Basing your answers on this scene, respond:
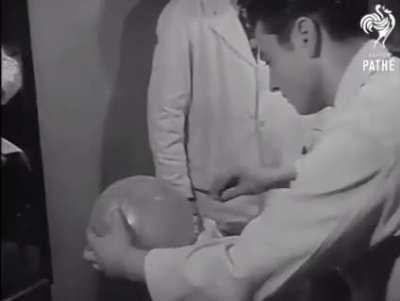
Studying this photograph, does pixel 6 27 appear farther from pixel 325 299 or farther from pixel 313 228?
pixel 325 299

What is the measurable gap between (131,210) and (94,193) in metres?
0.12

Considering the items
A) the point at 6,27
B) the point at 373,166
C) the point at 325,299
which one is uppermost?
the point at 6,27

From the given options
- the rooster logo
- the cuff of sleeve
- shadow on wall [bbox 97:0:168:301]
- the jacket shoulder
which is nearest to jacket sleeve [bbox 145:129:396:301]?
the cuff of sleeve

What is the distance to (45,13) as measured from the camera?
1.48 m

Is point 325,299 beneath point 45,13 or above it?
beneath

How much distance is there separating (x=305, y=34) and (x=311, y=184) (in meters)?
0.29

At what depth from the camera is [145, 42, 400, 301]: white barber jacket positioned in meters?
1.46

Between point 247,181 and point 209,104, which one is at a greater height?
point 209,104

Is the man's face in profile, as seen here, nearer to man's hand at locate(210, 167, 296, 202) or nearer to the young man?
the young man

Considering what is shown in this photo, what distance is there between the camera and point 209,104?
1493mm

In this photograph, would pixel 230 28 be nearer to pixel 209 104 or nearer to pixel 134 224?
pixel 209 104

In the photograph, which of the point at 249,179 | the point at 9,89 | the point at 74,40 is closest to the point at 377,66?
the point at 249,179

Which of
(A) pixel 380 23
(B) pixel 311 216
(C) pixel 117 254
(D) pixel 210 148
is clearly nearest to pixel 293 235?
(B) pixel 311 216

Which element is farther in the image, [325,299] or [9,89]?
[325,299]
